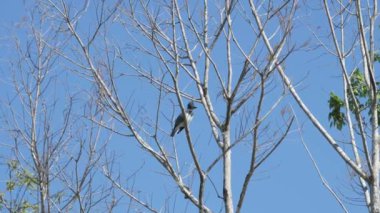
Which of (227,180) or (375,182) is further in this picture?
(227,180)

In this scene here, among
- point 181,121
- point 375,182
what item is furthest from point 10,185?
point 375,182

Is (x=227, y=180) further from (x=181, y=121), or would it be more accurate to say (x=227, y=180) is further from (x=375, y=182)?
(x=181, y=121)

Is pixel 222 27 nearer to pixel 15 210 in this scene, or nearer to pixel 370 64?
pixel 370 64

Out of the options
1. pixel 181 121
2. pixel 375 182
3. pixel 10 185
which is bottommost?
pixel 375 182

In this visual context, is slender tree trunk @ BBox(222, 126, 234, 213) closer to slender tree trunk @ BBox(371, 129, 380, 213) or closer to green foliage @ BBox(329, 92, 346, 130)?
slender tree trunk @ BBox(371, 129, 380, 213)

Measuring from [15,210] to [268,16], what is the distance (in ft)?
7.38

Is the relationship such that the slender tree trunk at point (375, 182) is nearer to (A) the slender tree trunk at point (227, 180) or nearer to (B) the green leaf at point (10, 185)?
(A) the slender tree trunk at point (227, 180)

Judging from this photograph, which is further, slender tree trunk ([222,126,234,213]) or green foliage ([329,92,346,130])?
green foliage ([329,92,346,130])

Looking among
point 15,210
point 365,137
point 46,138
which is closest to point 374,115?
point 365,137

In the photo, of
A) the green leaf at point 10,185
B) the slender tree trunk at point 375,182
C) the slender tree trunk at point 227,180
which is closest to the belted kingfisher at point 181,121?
the slender tree trunk at point 227,180

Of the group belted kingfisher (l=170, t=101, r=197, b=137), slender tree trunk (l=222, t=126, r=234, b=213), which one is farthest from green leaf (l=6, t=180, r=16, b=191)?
slender tree trunk (l=222, t=126, r=234, b=213)

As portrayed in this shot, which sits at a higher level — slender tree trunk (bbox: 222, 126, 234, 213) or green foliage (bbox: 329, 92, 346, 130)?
green foliage (bbox: 329, 92, 346, 130)

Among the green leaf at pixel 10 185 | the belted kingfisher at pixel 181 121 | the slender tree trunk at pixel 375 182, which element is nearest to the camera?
the slender tree trunk at pixel 375 182

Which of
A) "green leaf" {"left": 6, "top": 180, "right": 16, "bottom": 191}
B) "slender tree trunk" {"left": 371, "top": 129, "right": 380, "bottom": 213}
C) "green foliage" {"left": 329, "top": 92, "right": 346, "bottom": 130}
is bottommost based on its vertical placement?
"slender tree trunk" {"left": 371, "top": 129, "right": 380, "bottom": 213}
